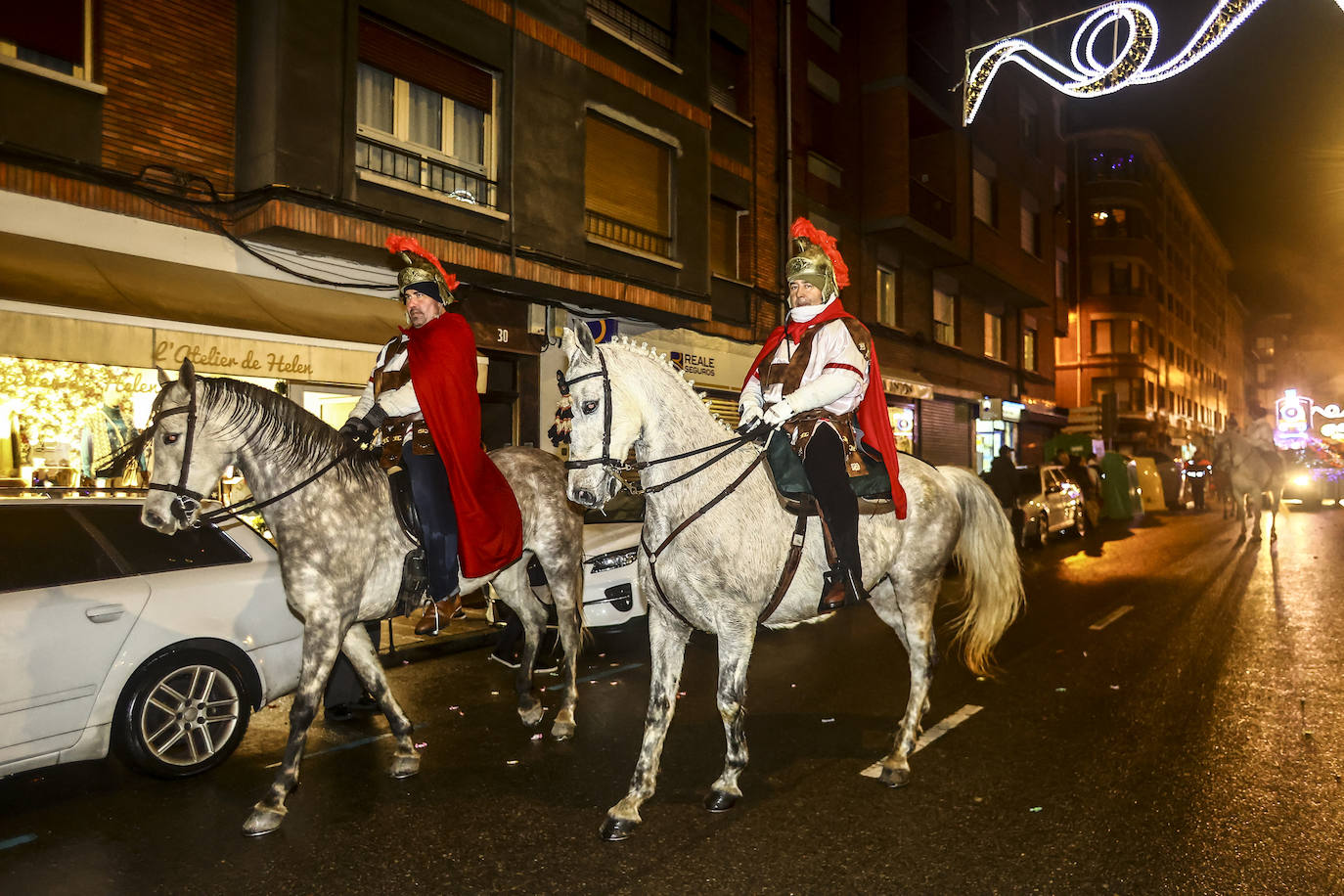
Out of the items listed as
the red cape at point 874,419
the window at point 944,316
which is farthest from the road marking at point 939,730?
the window at point 944,316

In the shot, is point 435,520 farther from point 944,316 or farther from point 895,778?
point 944,316

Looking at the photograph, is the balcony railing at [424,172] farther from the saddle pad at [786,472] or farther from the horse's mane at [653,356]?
the saddle pad at [786,472]

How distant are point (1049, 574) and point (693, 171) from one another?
32.3ft

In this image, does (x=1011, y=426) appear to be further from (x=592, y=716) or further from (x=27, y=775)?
(x=27, y=775)

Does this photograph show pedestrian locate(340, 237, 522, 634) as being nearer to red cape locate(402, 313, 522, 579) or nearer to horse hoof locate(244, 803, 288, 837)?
red cape locate(402, 313, 522, 579)

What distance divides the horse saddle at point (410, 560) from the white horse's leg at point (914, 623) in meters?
2.91

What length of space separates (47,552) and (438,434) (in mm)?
2147

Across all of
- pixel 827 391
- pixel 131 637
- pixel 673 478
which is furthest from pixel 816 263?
pixel 131 637

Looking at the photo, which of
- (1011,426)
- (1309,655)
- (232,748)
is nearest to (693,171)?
(1309,655)

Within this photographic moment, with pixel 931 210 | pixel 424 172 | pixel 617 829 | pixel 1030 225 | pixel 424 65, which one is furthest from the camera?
pixel 1030 225

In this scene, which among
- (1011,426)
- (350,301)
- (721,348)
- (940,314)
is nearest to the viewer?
(350,301)

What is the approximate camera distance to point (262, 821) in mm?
4121

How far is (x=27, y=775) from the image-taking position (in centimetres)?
502

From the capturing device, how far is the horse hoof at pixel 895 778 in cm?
462
